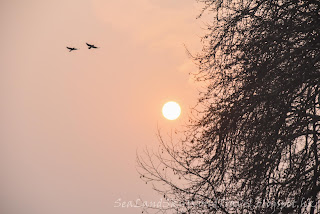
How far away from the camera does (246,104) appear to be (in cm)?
753

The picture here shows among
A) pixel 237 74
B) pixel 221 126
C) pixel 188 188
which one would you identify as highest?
pixel 237 74

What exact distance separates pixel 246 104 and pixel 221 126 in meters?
0.53

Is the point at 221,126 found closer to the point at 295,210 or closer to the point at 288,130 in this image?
the point at 288,130

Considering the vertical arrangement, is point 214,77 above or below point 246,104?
above

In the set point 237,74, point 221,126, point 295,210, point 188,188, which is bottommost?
point 295,210

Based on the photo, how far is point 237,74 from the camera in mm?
7988

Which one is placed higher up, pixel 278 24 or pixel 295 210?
pixel 278 24

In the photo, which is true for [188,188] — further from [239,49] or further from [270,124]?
[239,49]

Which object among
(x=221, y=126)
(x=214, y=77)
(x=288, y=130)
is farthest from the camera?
(x=214, y=77)

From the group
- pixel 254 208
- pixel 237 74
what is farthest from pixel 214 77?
pixel 254 208

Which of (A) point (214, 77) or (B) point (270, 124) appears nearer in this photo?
(B) point (270, 124)

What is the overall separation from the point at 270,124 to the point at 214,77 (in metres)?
1.45

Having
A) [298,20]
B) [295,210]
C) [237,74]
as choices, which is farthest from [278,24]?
[295,210]

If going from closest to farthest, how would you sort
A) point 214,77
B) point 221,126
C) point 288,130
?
point 288,130 → point 221,126 → point 214,77
